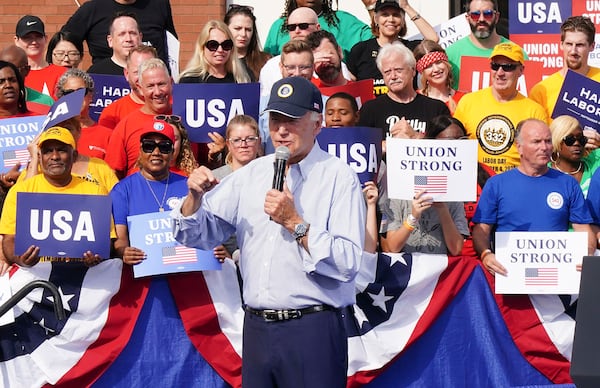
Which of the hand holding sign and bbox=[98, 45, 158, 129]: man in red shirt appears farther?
bbox=[98, 45, 158, 129]: man in red shirt

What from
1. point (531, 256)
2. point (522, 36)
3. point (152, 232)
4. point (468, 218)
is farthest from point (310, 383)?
point (522, 36)

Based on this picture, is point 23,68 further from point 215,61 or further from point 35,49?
point 215,61

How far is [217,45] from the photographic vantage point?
10.2 m

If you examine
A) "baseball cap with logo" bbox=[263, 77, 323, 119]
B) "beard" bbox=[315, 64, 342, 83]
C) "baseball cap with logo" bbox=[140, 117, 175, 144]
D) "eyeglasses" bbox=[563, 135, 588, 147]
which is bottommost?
"eyeglasses" bbox=[563, 135, 588, 147]

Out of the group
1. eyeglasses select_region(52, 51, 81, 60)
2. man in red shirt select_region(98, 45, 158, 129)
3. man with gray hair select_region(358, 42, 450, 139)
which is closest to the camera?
man with gray hair select_region(358, 42, 450, 139)

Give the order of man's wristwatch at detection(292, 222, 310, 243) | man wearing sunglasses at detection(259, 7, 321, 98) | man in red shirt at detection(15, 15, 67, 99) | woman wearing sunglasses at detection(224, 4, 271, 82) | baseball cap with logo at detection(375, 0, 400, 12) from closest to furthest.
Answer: man's wristwatch at detection(292, 222, 310, 243)
man wearing sunglasses at detection(259, 7, 321, 98)
woman wearing sunglasses at detection(224, 4, 271, 82)
man in red shirt at detection(15, 15, 67, 99)
baseball cap with logo at detection(375, 0, 400, 12)

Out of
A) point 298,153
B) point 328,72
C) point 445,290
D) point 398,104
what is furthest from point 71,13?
point 298,153

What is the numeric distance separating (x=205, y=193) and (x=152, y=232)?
6.56 feet

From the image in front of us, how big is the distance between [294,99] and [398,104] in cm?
399

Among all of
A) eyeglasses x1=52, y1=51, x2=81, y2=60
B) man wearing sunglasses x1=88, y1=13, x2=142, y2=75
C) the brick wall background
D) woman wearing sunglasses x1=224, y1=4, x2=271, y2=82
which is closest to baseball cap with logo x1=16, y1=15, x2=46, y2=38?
eyeglasses x1=52, y1=51, x2=81, y2=60

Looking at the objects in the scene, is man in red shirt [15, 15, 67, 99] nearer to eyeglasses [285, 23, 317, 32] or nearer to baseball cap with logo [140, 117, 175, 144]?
eyeglasses [285, 23, 317, 32]

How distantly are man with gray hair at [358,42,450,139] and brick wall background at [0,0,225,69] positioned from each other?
5.46 meters

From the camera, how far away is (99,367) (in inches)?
318

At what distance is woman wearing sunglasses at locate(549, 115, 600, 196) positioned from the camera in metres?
9.29
